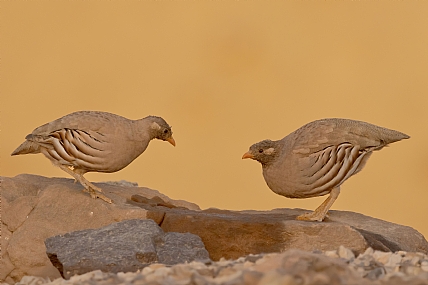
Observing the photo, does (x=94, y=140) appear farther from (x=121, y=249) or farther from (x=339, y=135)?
(x=339, y=135)

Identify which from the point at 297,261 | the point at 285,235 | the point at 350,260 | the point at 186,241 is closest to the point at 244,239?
the point at 285,235

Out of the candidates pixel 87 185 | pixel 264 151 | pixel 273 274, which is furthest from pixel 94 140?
pixel 273 274

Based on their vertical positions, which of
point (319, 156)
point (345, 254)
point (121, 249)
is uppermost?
point (319, 156)

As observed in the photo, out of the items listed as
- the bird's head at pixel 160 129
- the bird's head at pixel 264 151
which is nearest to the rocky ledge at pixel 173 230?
the bird's head at pixel 264 151

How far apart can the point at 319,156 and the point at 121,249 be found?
3.24m

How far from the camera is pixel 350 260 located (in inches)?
271

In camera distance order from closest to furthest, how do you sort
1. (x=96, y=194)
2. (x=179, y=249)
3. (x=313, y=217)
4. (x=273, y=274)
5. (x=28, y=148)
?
(x=273, y=274) < (x=179, y=249) < (x=313, y=217) < (x=96, y=194) < (x=28, y=148)

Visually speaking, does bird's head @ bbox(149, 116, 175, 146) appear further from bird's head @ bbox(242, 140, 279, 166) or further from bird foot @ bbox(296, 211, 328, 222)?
bird foot @ bbox(296, 211, 328, 222)

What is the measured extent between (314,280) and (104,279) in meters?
2.16

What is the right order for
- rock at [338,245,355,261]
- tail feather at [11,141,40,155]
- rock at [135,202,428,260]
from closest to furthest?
rock at [338,245,355,261]
rock at [135,202,428,260]
tail feather at [11,141,40,155]

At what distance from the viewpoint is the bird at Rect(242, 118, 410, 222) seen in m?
9.95

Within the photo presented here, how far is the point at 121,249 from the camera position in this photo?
8086 mm

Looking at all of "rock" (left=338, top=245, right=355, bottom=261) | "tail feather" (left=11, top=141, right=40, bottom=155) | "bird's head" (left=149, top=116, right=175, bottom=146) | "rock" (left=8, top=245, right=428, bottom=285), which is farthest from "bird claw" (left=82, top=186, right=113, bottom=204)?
"rock" (left=338, top=245, right=355, bottom=261)

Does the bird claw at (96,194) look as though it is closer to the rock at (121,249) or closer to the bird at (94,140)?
the bird at (94,140)
